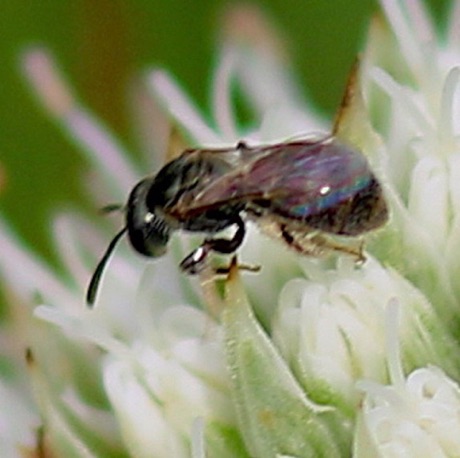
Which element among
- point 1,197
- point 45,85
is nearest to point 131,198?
point 45,85

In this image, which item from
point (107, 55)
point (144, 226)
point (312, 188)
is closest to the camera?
point (312, 188)

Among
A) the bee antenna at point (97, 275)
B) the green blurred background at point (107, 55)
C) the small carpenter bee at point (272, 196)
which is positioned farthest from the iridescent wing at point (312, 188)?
the green blurred background at point (107, 55)

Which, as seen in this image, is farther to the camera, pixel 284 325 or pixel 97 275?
pixel 97 275

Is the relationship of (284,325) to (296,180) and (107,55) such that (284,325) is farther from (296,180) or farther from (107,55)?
(107,55)

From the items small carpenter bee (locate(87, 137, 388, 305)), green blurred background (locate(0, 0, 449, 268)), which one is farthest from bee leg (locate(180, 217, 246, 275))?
green blurred background (locate(0, 0, 449, 268))

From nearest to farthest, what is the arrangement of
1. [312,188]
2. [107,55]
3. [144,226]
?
1. [312,188]
2. [144,226]
3. [107,55]

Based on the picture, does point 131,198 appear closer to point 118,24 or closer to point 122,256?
point 122,256

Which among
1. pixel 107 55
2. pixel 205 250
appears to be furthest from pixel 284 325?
pixel 107 55

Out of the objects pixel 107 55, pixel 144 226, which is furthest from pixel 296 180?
pixel 107 55
